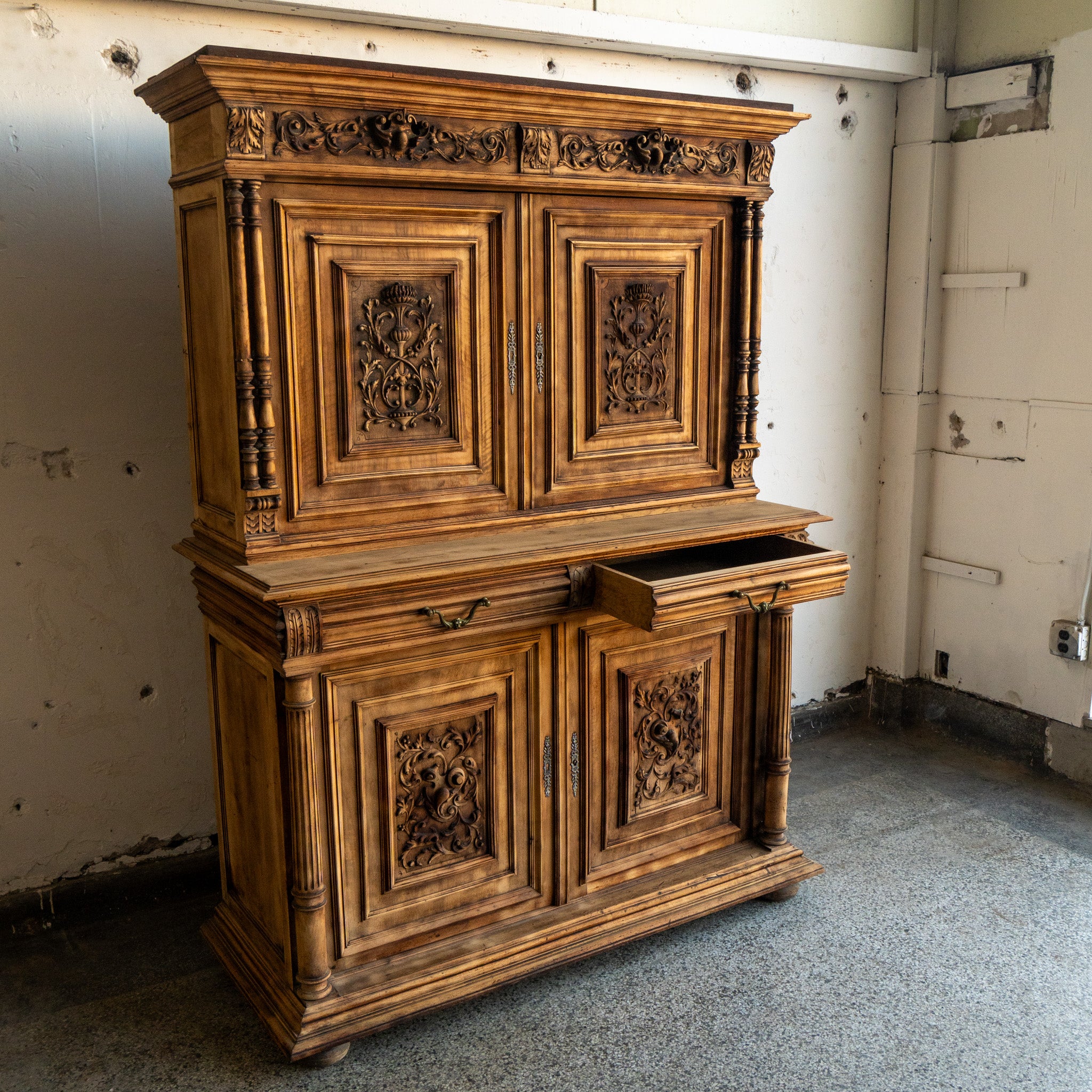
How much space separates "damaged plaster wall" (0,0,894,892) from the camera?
2398 millimetres

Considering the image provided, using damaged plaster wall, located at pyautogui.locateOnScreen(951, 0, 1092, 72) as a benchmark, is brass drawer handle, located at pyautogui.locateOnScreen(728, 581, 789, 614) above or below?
below

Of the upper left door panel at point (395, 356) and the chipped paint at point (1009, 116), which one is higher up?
the chipped paint at point (1009, 116)

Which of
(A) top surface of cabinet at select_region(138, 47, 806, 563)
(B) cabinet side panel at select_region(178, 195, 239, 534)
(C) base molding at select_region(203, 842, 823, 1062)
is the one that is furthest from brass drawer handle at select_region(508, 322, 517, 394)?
(C) base molding at select_region(203, 842, 823, 1062)

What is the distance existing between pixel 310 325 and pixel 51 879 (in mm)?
1562

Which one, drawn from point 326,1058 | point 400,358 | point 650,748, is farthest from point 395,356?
point 326,1058

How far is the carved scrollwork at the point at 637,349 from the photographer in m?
2.44

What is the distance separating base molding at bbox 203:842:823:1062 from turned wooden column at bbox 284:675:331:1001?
0.07 metres

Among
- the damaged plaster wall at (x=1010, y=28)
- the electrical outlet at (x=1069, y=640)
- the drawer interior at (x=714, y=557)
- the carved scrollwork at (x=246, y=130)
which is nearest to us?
the carved scrollwork at (x=246, y=130)

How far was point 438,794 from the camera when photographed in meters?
2.30

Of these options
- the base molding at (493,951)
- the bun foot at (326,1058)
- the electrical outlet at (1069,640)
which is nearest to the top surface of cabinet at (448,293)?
the base molding at (493,951)

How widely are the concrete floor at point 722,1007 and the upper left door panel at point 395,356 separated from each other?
1094 millimetres

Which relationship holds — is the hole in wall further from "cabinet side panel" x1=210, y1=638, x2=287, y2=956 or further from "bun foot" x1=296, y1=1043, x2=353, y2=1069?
"bun foot" x1=296, y1=1043, x2=353, y2=1069

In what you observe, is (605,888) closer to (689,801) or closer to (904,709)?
(689,801)

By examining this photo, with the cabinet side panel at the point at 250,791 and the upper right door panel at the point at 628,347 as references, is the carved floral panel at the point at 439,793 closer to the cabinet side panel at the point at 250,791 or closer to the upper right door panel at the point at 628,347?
the cabinet side panel at the point at 250,791
